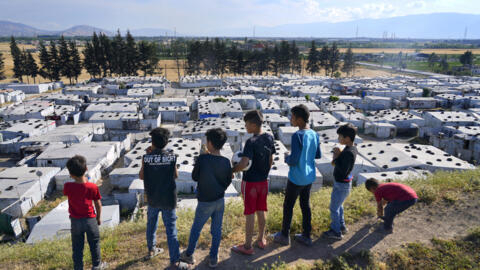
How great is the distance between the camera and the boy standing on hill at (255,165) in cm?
489

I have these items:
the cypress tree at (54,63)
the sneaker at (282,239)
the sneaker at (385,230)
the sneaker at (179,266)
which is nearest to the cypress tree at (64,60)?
the cypress tree at (54,63)

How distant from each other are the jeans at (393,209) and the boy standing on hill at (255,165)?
2.82m

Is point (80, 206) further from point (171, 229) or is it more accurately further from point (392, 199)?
point (392, 199)

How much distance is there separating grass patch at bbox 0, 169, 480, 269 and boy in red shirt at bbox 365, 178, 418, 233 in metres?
0.66

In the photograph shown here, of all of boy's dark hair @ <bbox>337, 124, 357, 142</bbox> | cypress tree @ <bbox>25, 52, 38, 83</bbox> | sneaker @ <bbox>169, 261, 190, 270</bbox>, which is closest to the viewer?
sneaker @ <bbox>169, 261, 190, 270</bbox>

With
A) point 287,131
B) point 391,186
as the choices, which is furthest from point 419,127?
point 391,186

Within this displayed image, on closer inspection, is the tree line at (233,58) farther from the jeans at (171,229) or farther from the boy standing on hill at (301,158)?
the jeans at (171,229)

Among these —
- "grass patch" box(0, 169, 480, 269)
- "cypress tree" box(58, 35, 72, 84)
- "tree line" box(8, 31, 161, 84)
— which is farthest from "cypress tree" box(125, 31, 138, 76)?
"grass patch" box(0, 169, 480, 269)

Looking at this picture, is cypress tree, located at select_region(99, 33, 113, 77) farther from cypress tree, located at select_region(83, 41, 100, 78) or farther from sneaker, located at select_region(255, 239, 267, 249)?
sneaker, located at select_region(255, 239, 267, 249)

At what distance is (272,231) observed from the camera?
6570 mm

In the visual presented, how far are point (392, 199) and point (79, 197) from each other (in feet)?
19.8

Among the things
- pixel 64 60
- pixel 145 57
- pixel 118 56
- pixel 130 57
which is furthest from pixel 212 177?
pixel 118 56

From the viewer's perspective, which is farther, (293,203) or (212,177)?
(293,203)

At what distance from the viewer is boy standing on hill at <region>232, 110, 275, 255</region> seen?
16.0 ft
